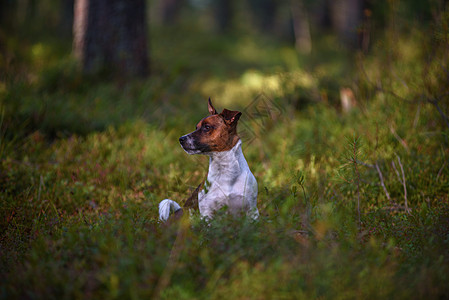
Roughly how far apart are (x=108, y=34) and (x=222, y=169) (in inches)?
210

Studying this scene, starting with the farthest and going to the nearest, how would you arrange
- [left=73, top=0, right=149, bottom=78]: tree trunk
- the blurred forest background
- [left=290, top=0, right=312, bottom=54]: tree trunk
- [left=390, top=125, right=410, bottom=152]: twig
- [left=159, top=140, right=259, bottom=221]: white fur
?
1. [left=290, top=0, right=312, bottom=54]: tree trunk
2. [left=73, top=0, right=149, bottom=78]: tree trunk
3. [left=390, top=125, right=410, bottom=152]: twig
4. [left=159, top=140, right=259, bottom=221]: white fur
5. the blurred forest background

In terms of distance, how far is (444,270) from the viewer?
2613mm

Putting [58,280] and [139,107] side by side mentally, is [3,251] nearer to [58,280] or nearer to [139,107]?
[58,280]

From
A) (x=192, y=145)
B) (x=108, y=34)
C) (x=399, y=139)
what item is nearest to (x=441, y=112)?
(x=399, y=139)

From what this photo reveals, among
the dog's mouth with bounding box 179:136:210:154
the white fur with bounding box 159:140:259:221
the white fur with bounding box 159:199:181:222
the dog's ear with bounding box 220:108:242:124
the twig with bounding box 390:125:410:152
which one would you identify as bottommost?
the twig with bounding box 390:125:410:152

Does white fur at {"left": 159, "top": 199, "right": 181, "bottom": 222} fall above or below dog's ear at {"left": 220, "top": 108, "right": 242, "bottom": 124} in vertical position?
below

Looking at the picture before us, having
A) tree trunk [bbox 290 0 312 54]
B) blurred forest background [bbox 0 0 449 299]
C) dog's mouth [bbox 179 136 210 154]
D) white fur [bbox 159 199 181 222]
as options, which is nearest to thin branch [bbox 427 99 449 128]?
blurred forest background [bbox 0 0 449 299]

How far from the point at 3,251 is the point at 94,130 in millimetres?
2744

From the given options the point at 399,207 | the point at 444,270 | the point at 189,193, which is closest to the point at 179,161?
the point at 189,193

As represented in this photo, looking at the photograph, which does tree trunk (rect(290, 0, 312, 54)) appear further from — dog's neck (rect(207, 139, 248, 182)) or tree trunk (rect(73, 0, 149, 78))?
dog's neck (rect(207, 139, 248, 182))

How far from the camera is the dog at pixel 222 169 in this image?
3379 millimetres

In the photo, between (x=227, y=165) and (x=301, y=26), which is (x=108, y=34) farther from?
(x=301, y=26)

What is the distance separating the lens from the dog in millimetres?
3379

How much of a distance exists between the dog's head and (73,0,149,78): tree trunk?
4708 millimetres
